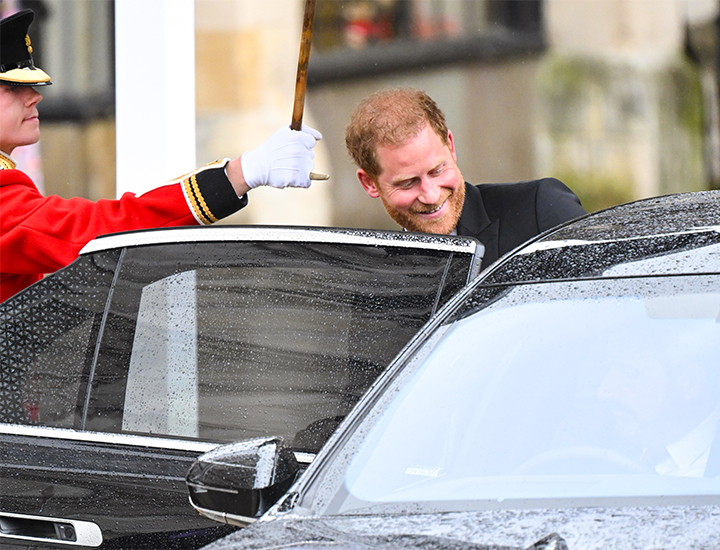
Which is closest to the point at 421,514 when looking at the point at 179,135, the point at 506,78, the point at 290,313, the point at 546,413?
the point at 546,413

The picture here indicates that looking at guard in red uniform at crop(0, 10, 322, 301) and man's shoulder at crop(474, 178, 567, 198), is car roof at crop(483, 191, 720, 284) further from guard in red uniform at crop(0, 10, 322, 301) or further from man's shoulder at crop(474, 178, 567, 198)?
guard in red uniform at crop(0, 10, 322, 301)

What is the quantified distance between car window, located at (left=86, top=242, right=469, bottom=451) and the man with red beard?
2.00ft

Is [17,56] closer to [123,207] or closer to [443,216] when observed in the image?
[123,207]

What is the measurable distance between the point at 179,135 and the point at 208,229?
8.76ft

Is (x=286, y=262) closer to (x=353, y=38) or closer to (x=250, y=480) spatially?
(x=250, y=480)

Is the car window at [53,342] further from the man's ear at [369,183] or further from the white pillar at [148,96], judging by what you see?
the white pillar at [148,96]

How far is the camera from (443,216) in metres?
2.78

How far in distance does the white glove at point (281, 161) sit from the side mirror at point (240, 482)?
3.99 feet

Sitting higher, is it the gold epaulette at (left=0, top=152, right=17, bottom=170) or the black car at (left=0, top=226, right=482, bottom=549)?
the gold epaulette at (left=0, top=152, right=17, bottom=170)

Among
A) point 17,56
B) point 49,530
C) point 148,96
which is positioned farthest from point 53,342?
point 148,96

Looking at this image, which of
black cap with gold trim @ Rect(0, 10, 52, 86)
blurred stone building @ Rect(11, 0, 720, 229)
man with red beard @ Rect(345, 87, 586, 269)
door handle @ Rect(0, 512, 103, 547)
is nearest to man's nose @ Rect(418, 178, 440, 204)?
man with red beard @ Rect(345, 87, 586, 269)

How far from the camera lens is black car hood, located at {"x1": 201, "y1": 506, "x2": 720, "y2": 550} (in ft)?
4.77

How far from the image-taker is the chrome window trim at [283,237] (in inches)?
A: 85.4

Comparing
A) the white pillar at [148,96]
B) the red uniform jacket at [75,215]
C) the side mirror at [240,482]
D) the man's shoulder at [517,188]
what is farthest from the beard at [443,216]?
the white pillar at [148,96]
